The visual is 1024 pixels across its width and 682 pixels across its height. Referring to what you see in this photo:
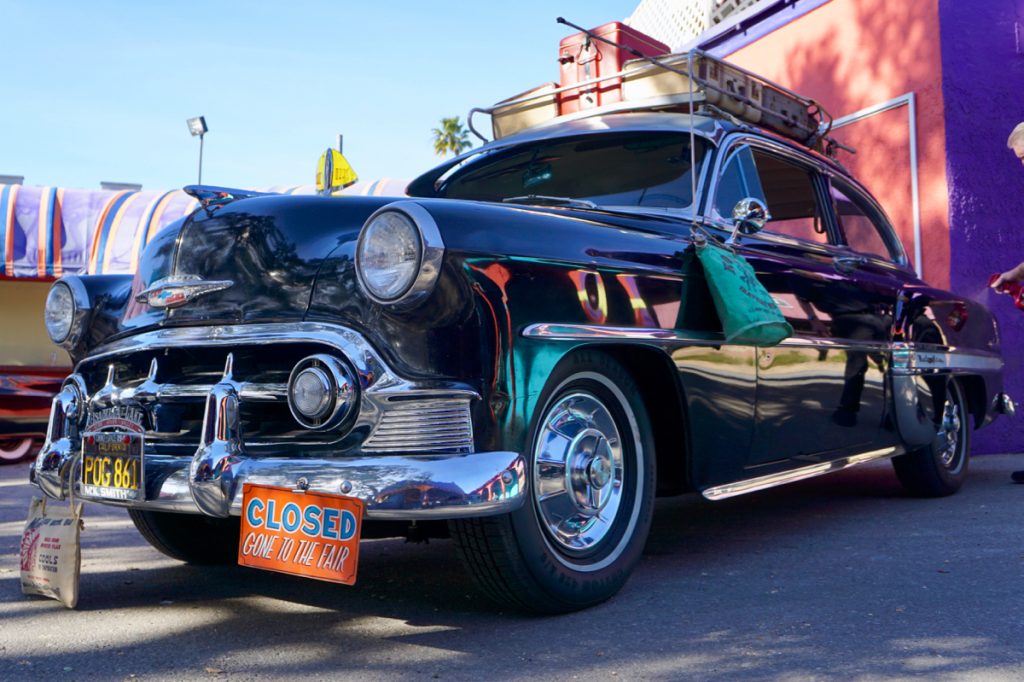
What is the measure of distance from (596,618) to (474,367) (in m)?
0.80

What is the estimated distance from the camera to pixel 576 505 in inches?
115

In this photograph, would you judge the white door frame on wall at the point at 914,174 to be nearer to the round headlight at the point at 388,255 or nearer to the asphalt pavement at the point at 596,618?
the asphalt pavement at the point at 596,618

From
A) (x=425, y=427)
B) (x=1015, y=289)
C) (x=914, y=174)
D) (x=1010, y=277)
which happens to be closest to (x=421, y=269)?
(x=425, y=427)

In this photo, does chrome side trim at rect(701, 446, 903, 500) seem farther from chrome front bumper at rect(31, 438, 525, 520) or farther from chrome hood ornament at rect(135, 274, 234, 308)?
chrome hood ornament at rect(135, 274, 234, 308)

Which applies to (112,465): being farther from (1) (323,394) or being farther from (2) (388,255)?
(2) (388,255)

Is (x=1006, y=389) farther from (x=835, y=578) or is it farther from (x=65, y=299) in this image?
(x=65, y=299)

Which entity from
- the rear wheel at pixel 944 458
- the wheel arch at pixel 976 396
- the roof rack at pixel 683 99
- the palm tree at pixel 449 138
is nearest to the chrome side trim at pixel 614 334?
the roof rack at pixel 683 99

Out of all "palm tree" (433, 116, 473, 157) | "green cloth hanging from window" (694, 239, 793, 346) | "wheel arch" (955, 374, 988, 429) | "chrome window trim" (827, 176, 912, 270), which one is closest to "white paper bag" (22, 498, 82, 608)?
→ "green cloth hanging from window" (694, 239, 793, 346)

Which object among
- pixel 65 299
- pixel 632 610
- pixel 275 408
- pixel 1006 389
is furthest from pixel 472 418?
pixel 1006 389

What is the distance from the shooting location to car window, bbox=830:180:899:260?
4.92 metres

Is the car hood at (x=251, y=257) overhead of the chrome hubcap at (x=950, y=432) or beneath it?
overhead

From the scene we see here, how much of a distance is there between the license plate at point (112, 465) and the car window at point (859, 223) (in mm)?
3314

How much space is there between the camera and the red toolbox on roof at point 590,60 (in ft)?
16.4

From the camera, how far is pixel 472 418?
2.57 m
